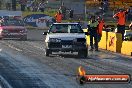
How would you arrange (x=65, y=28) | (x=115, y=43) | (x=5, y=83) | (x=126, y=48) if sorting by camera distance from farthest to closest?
1. (x=115, y=43)
2. (x=126, y=48)
3. (x=65, y=28)
4. (x=5, y=83)

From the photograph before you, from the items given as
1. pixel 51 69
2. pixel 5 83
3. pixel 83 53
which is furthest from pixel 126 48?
pixel 5 83

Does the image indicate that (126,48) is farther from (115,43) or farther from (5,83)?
(5,83)

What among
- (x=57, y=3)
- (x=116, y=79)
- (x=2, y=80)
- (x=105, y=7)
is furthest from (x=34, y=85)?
(x=57, y=3)

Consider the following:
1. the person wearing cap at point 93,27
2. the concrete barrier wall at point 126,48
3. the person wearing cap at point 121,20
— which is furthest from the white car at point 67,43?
the person wearing cap at point 121,20

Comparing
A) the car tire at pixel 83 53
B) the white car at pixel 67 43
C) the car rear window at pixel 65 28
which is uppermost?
the car rear window at pixel 65 28

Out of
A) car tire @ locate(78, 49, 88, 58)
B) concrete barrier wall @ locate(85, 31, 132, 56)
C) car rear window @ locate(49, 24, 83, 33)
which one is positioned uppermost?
car rear window @ locate(49, 24, 83, 33)

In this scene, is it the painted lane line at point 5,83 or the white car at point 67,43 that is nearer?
the painted lane line at point 5,83

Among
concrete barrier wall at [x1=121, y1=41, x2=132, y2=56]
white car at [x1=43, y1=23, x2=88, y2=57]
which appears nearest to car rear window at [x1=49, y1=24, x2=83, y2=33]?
white car at [x1=43, y1=23, x2=88, y2=57]

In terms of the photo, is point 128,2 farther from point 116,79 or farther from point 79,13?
point 116,79

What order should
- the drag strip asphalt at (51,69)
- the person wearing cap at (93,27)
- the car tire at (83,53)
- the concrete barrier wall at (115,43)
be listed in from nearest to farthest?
the drag strip asphalt at (51,69), the car tire at (83,53), the concrete barrier wall at (115,43), the person wearing cap at (93,27)

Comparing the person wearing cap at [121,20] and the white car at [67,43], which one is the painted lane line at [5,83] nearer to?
the white car at [67,43]

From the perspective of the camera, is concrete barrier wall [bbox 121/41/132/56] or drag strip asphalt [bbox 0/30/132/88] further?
concrete barrier wall [bbox 121/41/132/56]

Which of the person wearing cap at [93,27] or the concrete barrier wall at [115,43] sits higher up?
the person wearing cap at [93,27]

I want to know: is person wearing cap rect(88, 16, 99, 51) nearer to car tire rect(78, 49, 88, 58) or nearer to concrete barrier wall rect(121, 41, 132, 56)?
concrete barrier wall rect(121, 41, 132, 56)
